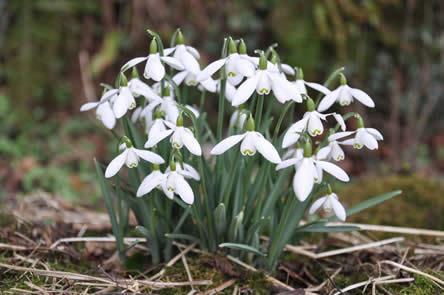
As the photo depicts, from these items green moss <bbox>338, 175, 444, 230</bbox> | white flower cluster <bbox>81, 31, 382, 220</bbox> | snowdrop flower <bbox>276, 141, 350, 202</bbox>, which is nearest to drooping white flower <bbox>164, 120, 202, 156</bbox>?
white flower cluster <bbox>81, 31, 382, 220</bbox>

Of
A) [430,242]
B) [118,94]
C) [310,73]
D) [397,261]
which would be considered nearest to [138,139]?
[118,94]

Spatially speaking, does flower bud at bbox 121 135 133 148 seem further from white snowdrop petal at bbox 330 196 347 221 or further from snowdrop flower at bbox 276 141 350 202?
white snowdrop petal at bbox 330 196 347 221

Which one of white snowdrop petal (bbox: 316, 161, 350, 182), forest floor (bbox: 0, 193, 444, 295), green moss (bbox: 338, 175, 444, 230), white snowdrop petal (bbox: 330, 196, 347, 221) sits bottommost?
green moss (bbox: 338, 175, 444, 230)

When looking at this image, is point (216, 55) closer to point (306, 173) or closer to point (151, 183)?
point (151, 183)

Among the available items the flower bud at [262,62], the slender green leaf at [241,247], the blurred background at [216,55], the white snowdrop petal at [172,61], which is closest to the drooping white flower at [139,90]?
the white snowdrop petal at [172,61]

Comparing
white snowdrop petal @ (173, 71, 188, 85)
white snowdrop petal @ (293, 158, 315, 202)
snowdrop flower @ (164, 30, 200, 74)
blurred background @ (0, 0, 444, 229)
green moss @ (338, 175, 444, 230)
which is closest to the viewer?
white snowdrop petal @ (293, 158, 315, 202)

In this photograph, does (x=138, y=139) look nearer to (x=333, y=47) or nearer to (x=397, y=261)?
(x=397, y=261)

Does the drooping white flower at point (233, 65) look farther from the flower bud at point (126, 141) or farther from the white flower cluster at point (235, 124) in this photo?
the flower bud at point (126, 141)
